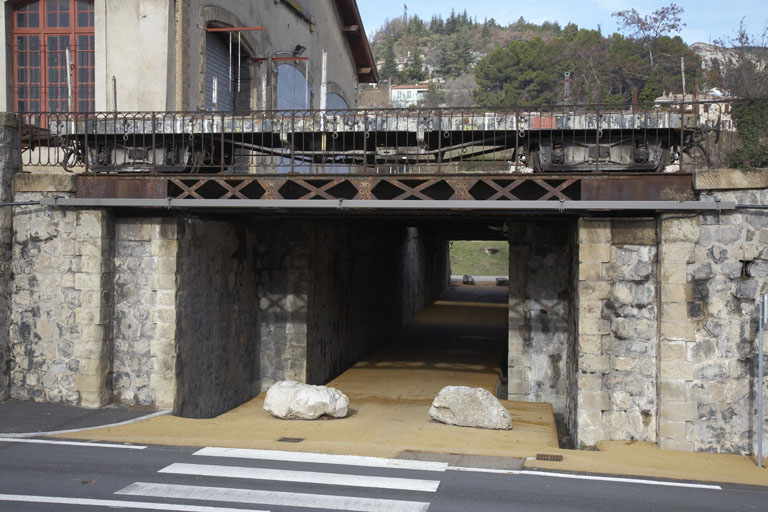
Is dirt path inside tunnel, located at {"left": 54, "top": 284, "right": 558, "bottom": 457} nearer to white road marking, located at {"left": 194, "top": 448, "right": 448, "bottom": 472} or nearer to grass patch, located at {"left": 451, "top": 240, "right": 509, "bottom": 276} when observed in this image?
white road marking, located at {"left": 194, "top": 448, "right": 448, "bottom": 472}

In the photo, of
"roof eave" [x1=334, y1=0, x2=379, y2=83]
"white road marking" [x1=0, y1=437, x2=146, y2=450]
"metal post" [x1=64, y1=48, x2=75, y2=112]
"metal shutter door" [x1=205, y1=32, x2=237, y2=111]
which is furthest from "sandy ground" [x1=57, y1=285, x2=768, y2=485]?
"roof eave" [x1=334, y1=0, x2=379, y2=83]

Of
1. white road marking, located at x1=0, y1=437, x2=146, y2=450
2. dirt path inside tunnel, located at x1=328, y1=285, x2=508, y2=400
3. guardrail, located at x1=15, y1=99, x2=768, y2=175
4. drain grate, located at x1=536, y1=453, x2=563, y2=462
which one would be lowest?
dirt path inside tunnel, located at x1=328, y1=285, x2=508, y2=400

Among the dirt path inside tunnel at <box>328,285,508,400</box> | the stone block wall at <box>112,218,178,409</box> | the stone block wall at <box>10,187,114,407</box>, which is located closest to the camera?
the stone block wall at <box>10,187,114,407</box>

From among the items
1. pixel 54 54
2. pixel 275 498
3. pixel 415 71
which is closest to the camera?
pixel 275 498

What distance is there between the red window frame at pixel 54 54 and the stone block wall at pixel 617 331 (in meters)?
11.8

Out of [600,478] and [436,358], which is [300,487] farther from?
[436,358]

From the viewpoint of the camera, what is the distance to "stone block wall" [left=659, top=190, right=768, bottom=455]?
406 inches

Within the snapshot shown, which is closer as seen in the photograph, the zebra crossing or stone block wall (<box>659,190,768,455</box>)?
the zebra crossing

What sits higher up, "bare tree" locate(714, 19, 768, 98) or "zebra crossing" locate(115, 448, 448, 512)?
"bare tree" locate(714, 19, 768, 98)

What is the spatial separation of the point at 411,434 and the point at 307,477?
308cm

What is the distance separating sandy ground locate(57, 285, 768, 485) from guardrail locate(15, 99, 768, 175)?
163 inches

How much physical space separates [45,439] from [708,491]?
29.2ft

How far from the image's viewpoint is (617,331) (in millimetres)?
11211

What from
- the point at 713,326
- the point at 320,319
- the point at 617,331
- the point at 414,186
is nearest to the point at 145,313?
the point at 320,319
